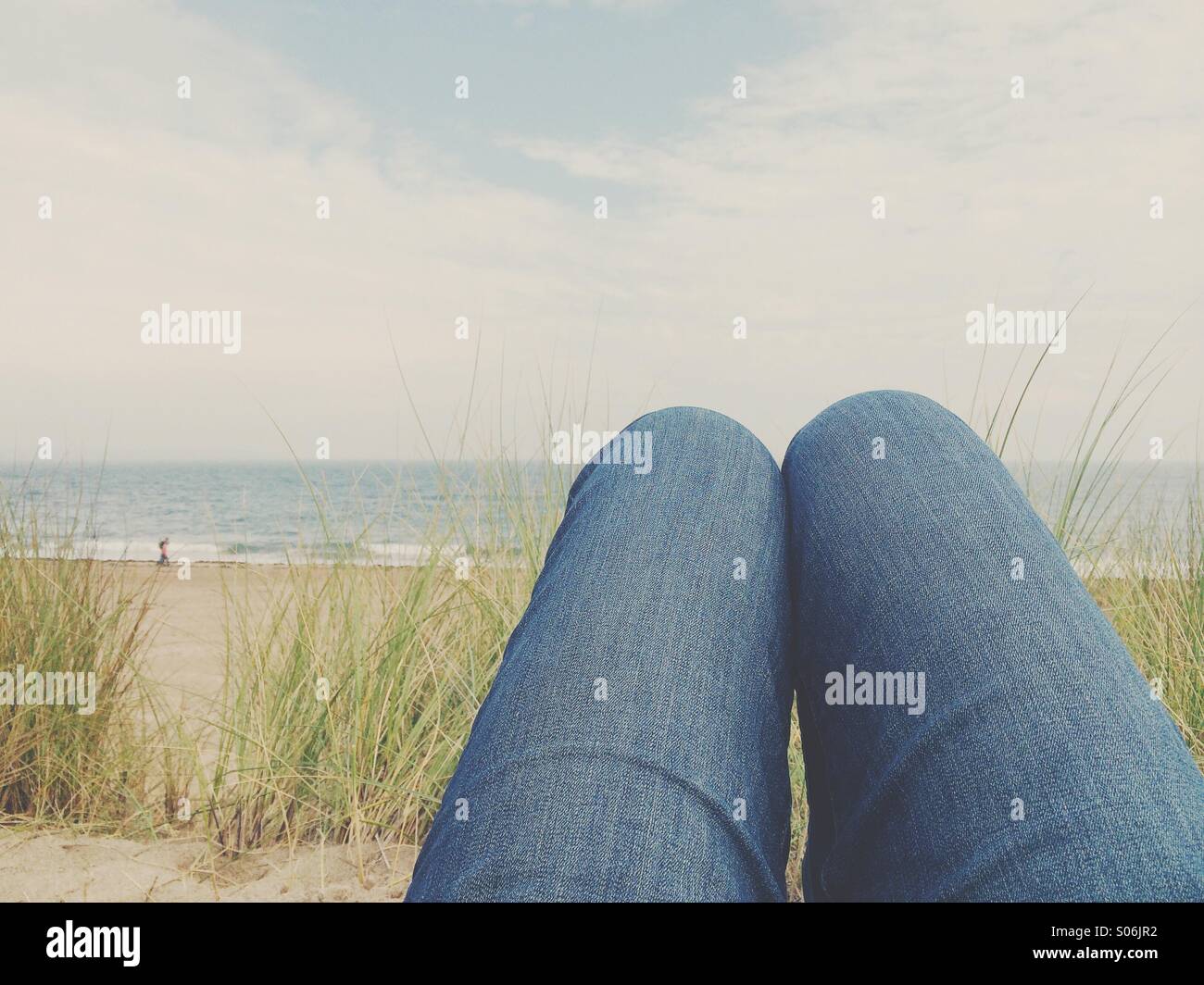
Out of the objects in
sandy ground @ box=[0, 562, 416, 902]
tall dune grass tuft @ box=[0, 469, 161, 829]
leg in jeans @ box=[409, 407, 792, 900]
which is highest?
leg in jeans @ box=[409, 407, 792, 900]

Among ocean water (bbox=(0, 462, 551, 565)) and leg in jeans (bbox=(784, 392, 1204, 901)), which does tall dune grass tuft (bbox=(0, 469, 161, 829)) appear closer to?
ocean water (bbox=(0, 462, 551, 565))

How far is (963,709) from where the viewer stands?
1.94 feet

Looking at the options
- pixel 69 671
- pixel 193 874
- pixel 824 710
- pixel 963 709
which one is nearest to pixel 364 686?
pixel 193 874

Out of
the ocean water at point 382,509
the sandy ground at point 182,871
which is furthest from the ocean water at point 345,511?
the sandy ground at point 182,871

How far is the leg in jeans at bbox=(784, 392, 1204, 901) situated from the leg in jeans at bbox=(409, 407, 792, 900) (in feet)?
0.19

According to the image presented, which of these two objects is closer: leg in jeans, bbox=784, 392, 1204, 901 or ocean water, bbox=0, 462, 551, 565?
leg in jeans, bbox=784, 392, 1204, 901

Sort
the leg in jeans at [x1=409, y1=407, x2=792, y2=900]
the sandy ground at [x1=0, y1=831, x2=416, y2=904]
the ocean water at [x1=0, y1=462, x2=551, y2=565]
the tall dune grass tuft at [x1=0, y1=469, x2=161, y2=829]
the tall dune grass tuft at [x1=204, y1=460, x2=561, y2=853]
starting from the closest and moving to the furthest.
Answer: the leg in jeans at [x1=409, y1=407, x2=792, y2=900], the sandy ground at [x1=0, y1=831, x2=416, y2=904], the tall dune grass tuft at [x1=204, y1=460, x2=561, y2=853], the tall dune grass tuft at [x1=0, y1=469, x2=161, y2=829], the ocean water at [x1=0, y1=462, x2=551, y2=565]

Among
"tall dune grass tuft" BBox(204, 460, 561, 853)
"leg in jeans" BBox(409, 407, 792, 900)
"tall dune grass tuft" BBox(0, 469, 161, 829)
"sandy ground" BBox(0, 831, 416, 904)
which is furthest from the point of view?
"tall dune grass tuft" BBox(0, 469, 161, 829)

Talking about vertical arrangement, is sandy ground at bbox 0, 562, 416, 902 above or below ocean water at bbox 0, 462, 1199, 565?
below

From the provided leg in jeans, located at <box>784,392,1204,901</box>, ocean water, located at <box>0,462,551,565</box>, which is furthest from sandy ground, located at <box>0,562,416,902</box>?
leg in jeans, located at <box>784,392,1204,901</box>

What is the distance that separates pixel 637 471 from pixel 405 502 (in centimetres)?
164

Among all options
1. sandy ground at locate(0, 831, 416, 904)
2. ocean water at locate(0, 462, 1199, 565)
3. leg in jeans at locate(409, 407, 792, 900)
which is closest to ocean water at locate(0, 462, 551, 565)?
ocean water at locate(0, 462, 1199, 565)

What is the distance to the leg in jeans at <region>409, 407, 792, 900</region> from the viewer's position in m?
0.51
